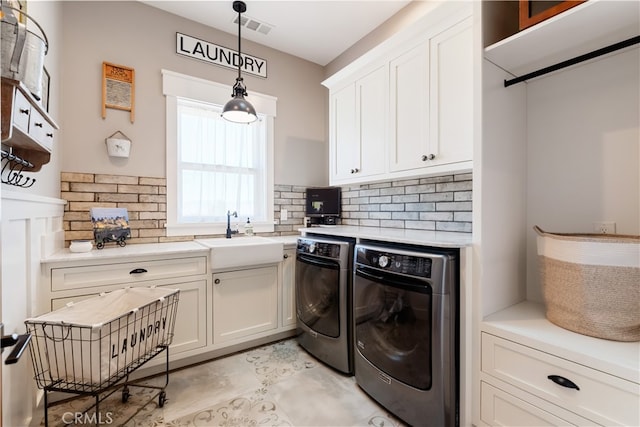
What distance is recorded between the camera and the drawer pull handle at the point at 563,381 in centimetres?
116

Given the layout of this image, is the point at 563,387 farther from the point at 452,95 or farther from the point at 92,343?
the point at 92,343

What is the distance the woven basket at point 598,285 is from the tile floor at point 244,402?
107 centimetres

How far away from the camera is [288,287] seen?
2.65 meters

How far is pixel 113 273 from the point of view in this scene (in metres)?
1.90

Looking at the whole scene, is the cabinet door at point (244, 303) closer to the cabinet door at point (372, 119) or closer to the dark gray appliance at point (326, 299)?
the dark gray appliance at point (326, 299)

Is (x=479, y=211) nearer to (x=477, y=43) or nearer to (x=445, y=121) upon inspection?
(x=445, y=121)

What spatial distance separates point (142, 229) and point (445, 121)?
2.44 meters

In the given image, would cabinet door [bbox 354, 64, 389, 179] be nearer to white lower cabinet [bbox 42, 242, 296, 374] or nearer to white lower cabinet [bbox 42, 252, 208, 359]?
white lower cabinet [bbox 42, 242, 296, 374]

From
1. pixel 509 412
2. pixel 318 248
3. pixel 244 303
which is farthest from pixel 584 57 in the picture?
pixel 244 303

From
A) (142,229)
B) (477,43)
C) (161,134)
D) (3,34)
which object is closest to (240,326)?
(142,229)

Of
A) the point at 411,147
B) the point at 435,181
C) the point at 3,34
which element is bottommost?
the point at 435,181

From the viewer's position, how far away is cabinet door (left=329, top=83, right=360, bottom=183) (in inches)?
101

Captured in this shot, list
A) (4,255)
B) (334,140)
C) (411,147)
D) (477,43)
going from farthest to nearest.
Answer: (334,140), (411,147), (477,43), (4,255)

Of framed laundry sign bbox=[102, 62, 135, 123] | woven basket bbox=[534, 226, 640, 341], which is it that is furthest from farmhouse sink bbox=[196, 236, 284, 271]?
woven basket bbox=[534, 226, 640, 341]
